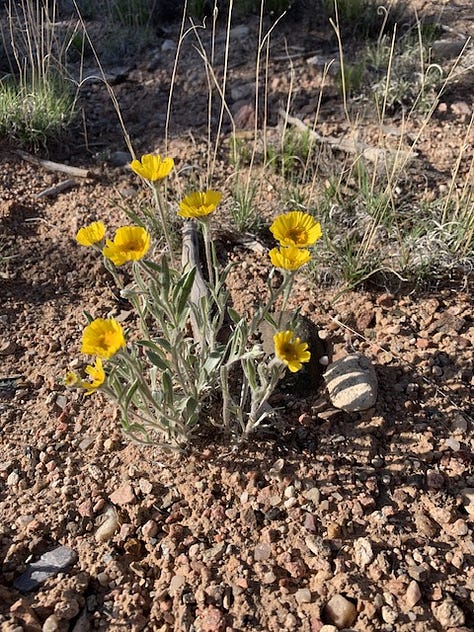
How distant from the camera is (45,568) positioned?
1.86m

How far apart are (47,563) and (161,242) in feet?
5.21

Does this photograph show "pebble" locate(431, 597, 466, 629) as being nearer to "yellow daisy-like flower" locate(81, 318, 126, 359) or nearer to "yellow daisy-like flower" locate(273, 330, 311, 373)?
"yellow daisy-like flower" locate(273, 330, 311, 373)

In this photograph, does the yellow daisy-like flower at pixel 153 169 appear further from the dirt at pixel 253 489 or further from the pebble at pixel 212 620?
the pebble at pixel 212 620

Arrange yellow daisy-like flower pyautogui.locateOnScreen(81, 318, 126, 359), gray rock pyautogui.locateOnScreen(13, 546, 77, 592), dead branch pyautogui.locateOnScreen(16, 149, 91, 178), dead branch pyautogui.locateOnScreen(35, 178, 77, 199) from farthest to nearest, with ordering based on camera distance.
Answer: dead branch pyautogui.locateOnScreen(16, 149, 91, 178), dead branch pyautogui.locateOnScreen(35, 178, 77, 199), gray rock pyautogui.locateOnScreen(13, 546, 77, 592), yellow daisy-like flower pyautogui.locateOnScreen(81, 318, 126, 359)

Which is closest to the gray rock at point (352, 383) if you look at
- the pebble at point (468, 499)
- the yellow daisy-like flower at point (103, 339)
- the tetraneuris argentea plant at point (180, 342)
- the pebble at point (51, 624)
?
the tetraneuris argentea plant at point (180, 342)

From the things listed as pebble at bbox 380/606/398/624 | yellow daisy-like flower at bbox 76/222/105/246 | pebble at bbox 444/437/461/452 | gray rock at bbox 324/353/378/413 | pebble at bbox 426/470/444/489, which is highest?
yellow daisy-like flower at bbox 76/222/105/246

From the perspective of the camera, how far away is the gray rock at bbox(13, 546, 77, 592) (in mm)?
1832

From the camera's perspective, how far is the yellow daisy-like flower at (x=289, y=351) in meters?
1.64

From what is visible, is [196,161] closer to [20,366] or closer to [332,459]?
[20,366]

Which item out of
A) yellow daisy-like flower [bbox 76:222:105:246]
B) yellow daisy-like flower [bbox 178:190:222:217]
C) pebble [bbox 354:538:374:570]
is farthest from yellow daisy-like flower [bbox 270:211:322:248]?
pebble [bbox 354:538:374:570]

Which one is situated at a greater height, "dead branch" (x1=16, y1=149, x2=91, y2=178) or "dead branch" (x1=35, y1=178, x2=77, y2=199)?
"dead branch" (x1=16, y1=149, x2=91, y2=178)

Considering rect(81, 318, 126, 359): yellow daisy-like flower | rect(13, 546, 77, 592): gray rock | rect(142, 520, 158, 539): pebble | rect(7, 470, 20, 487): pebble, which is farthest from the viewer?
rect(7, 470, 20, 487): pebble

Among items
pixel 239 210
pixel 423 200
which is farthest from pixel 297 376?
pixel 423 200

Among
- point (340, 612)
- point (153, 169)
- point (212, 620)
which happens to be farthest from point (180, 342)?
point (340, 612)
